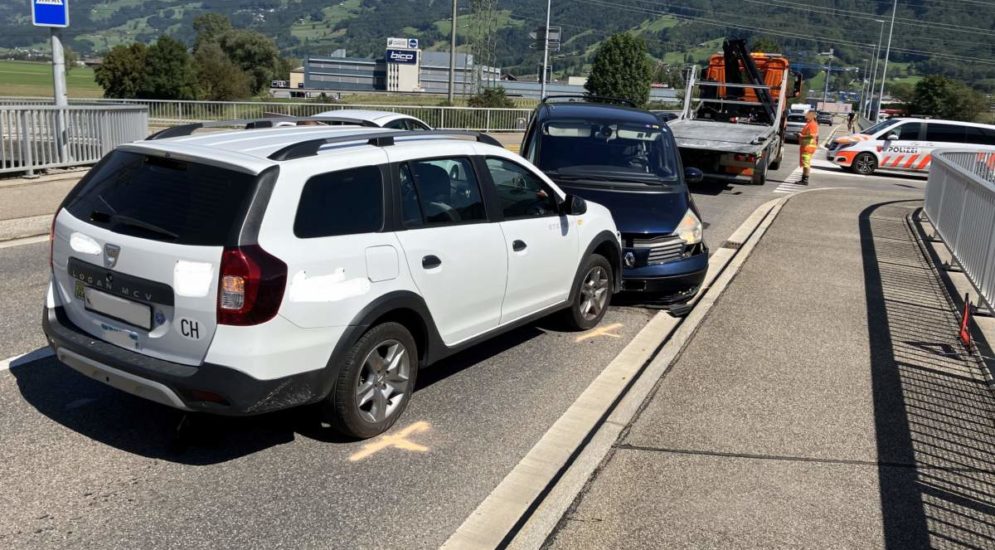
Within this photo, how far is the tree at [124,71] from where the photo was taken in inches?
1950

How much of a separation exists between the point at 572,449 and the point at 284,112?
25668mm

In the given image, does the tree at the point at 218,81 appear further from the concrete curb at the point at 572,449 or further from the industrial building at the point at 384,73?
the industrial building at the point at 384,73

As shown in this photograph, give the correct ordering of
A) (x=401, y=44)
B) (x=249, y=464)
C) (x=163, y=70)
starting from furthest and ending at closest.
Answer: (x=401, y=44), (x=163, y=70), (x=249, y=464)

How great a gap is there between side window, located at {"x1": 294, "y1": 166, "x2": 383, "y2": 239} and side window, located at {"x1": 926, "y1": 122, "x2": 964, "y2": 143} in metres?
25.0

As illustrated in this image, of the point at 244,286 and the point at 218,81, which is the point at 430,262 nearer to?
the point at 244,286

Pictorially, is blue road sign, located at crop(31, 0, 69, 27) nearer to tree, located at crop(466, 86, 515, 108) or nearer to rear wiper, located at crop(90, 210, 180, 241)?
rear wiper, located at crop(90, 210, 180, 241)

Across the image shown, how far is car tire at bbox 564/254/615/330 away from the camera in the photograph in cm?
673

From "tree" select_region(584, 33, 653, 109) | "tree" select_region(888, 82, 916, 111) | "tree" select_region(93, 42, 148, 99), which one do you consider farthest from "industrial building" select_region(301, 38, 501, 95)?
"tree" select_region(93, 42, 148, 99)

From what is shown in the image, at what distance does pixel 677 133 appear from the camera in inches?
728

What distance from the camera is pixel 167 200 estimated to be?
421cm

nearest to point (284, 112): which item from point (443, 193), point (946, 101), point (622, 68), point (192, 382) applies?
point (443, 193)

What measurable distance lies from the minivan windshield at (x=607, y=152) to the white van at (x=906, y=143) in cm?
1905

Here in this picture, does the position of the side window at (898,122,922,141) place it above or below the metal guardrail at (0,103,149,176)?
above

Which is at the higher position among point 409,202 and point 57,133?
point 409,202
